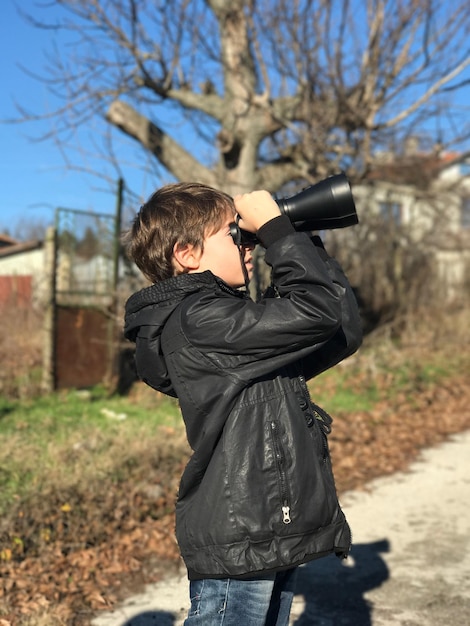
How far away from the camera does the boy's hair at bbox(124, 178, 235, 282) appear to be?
6.26ft

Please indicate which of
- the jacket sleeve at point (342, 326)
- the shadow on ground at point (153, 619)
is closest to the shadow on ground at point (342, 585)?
the shadow on ground at point (153, 619)

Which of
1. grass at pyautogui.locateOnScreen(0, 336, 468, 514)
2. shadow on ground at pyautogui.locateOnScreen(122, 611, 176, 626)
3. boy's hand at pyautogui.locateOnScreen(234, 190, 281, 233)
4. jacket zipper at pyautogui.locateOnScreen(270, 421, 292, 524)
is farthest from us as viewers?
grass at pyautogui.locateOnScreen(0, 336, 468, 514)

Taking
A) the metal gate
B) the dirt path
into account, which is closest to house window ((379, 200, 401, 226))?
the metal gate

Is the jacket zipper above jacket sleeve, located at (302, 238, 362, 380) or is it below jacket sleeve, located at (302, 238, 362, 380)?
below

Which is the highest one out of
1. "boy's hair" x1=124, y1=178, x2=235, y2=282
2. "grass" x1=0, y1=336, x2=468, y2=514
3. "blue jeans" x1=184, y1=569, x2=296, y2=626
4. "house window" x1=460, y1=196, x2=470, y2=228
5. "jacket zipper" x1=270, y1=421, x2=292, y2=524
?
"house window" x1=460, y1=196, x2=470, y2=228

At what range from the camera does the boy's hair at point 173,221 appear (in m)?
1.91

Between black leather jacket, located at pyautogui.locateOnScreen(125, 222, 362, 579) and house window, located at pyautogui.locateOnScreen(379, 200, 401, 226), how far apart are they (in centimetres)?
1216

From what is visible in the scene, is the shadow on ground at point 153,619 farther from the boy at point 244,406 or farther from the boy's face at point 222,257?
the boy's face at point 222,257

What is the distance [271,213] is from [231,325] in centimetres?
34

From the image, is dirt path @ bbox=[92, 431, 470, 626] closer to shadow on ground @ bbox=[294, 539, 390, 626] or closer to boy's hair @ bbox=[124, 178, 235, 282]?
shadow on ground @ bbox=[294, 539, 390, 626]

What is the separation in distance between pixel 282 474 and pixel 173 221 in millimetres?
758

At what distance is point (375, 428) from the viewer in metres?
→ 7.07

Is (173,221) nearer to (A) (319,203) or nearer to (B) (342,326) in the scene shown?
(A) (319,203)

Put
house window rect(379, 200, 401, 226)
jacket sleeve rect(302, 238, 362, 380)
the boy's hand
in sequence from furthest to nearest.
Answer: house window rect(379, 200, 401, 226) → jacket sleeve rect(302, 238, 362, 380) → the boy's hand
